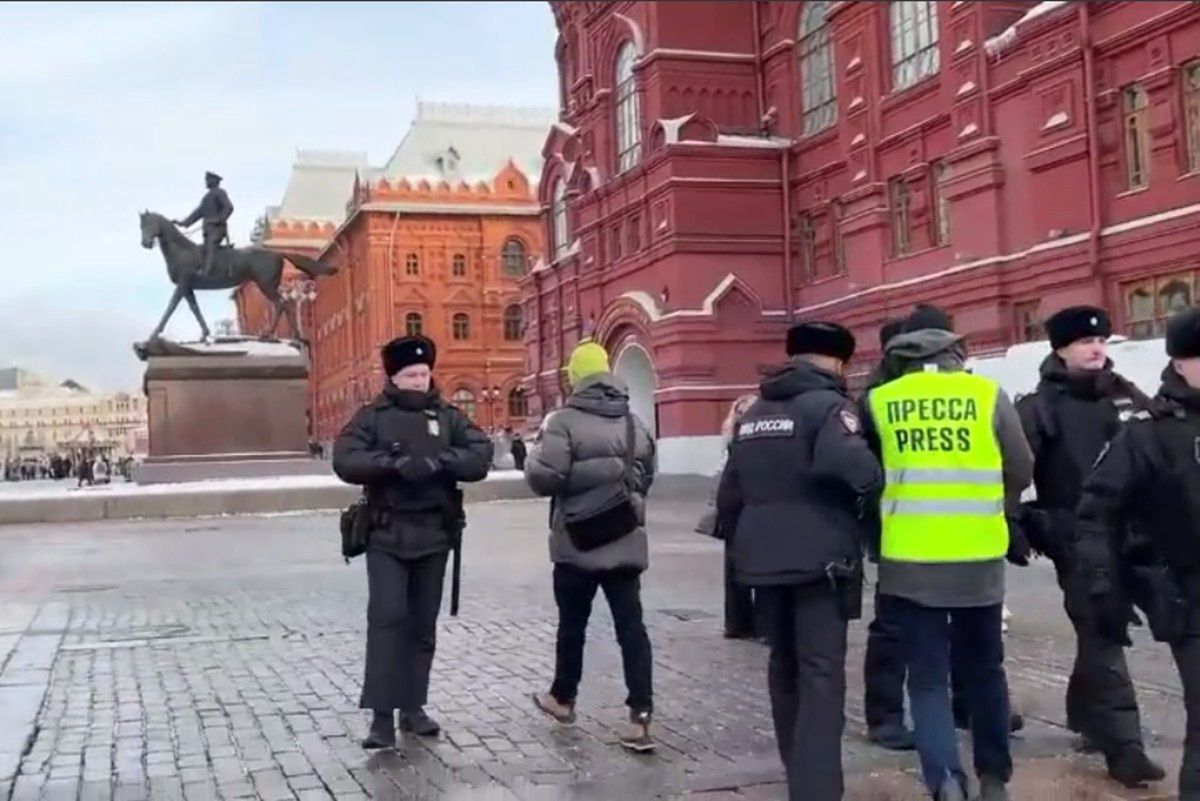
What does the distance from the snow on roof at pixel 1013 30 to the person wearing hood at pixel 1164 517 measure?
71.5 feet

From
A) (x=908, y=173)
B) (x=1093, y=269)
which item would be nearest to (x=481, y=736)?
(x=1093, y=269)

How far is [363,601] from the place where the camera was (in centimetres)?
1245

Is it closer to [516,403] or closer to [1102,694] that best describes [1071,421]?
[1102,694]

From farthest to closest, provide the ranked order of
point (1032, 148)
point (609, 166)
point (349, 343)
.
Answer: point (349, 343)
point (609, 166)
point (1032, 148)

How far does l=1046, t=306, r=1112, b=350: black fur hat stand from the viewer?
20.0 ft

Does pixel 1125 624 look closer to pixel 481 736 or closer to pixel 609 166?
pixel 481 736

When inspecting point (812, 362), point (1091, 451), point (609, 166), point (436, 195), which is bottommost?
point (1091, 451)

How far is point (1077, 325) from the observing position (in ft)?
20.0

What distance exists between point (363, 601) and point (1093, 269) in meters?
16.7

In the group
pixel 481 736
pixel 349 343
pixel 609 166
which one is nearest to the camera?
pixel 481 736

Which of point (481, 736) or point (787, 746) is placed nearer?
point (787, 746)

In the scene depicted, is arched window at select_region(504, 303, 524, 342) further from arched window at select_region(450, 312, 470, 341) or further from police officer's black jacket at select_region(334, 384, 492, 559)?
police officer's black jacket at select_region(334, 384, 492, 559)

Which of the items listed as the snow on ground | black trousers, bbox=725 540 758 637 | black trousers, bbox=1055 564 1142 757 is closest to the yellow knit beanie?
black trousers, bbox=1055 564 1142 757

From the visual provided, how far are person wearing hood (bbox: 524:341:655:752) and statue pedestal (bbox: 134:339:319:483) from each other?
2215cm
